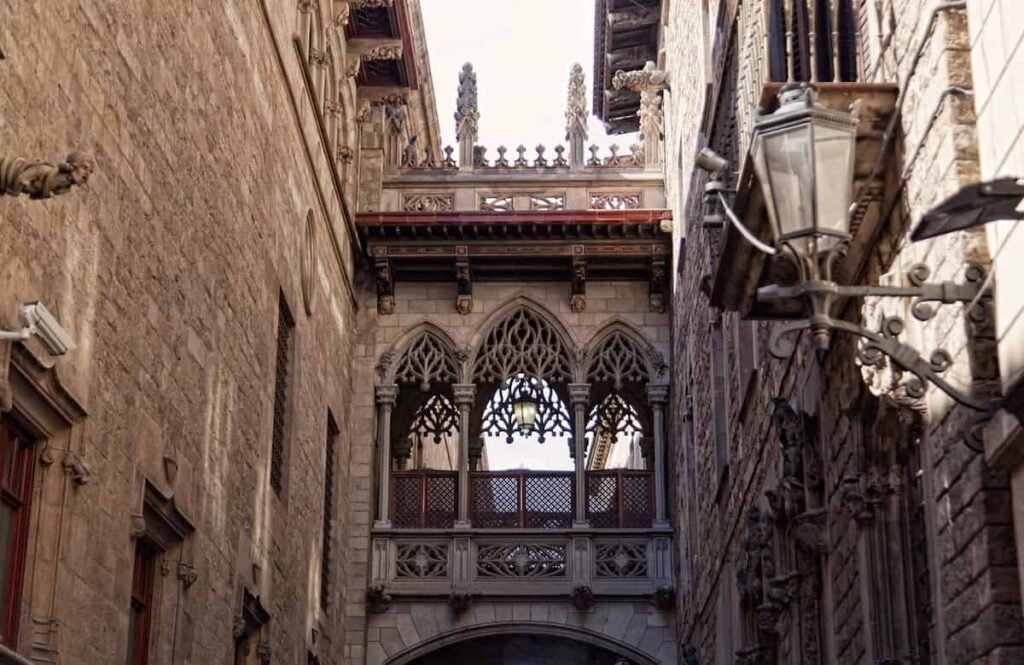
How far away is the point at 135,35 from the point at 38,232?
286 centimetres

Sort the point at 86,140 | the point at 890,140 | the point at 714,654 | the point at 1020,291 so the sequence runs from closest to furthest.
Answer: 1. the point at 1020,291
2. the point at 890,140
3. the point at 86,140
4. the point at 714,654

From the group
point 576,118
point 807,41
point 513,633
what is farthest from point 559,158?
point 807,41

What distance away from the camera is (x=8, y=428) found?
9.80m

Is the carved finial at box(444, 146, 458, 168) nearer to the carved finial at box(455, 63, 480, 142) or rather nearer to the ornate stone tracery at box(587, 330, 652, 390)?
the carved finial at box(455, 63, 480, 142)

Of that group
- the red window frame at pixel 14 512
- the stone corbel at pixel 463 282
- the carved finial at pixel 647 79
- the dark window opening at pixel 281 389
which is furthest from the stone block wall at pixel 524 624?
the red window frame at pixel 14 512

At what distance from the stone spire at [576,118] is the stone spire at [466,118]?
4.48 feet

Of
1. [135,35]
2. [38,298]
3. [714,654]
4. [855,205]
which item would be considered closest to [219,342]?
[135,35]

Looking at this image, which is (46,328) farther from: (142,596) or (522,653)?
(522,653)

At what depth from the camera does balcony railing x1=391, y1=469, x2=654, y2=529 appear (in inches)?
888

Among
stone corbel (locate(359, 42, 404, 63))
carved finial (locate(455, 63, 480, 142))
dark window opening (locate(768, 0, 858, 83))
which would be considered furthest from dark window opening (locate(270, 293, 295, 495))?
dark window opening (locate(768, 0, 858, 83))

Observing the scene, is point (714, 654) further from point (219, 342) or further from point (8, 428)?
point (8, 428)

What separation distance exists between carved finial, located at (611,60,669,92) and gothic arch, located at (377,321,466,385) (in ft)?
15.1

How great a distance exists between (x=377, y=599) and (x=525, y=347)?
4.05 metres

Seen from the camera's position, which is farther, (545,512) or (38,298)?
(545,512)
